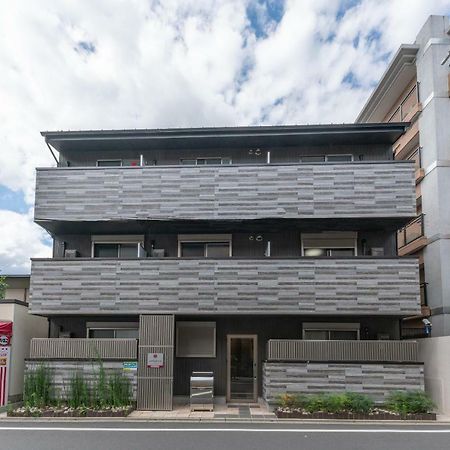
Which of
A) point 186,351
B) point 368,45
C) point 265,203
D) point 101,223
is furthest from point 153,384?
point 368,45

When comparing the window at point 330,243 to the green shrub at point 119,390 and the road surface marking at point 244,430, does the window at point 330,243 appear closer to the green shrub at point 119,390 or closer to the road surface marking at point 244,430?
the road surface marking at point 244,430

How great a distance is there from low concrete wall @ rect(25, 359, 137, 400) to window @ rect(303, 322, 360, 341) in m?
5.62

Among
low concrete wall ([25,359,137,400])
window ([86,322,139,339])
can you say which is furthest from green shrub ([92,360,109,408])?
window ([86,322,139,339])

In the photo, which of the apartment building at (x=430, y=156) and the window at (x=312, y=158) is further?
the apartment building at (x=430, y=156)

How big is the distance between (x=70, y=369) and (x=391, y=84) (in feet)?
54.7

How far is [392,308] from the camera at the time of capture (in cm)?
1426

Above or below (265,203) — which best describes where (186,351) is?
below

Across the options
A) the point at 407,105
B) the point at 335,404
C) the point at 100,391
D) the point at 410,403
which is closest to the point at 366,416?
the point at 335,404

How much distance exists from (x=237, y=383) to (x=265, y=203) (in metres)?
5.82

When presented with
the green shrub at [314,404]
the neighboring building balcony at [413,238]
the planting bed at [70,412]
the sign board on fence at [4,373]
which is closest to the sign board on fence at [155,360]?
the planting bed at [70,412]

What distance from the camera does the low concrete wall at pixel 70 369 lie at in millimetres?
14008

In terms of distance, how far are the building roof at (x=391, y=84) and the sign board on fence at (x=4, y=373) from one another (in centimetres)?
1732

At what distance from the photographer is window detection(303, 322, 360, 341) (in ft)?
51.8

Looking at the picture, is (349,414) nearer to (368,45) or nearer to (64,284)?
(64,284)
